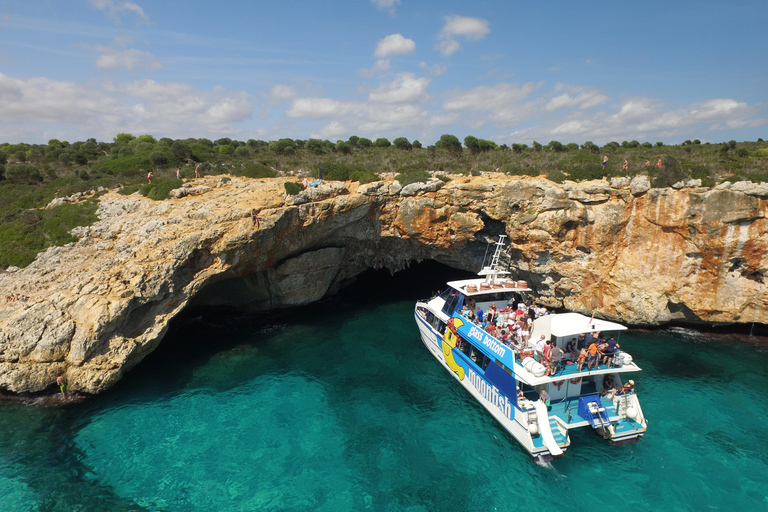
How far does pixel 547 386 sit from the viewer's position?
13.8 meters

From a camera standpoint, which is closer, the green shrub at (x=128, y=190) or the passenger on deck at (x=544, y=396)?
the passenger on deck at (x=544, y=396)

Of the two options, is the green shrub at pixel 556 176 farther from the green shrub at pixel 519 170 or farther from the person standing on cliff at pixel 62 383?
the person standing on cliff at pixel 62 383

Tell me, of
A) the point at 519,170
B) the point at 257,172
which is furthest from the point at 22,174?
the point at 519,170

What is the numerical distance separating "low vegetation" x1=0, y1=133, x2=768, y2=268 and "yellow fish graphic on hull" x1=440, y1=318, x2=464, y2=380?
9994 mm

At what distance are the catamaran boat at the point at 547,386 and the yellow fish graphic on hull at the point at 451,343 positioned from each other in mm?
53

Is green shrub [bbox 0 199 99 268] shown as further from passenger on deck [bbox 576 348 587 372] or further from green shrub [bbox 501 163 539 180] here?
green shrub [bbox 501 163 539 180]

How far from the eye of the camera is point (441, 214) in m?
23.3

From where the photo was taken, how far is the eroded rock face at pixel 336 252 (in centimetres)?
1603

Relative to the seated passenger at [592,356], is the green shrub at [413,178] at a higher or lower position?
higher

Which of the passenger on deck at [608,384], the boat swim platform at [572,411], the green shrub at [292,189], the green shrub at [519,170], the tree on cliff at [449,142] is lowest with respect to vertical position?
the boat swim platform at [572,411]

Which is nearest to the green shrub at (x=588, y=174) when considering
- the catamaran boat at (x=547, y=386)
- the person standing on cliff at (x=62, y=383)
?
the catamaran boat at (x=547, y=386)

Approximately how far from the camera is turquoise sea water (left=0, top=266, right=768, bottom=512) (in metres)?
11.4

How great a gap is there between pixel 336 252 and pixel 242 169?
9.53 meters

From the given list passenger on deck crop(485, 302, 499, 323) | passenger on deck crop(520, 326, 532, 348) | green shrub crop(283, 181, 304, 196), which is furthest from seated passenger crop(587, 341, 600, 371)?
green shrub crop(283, 181, 304, 196)
